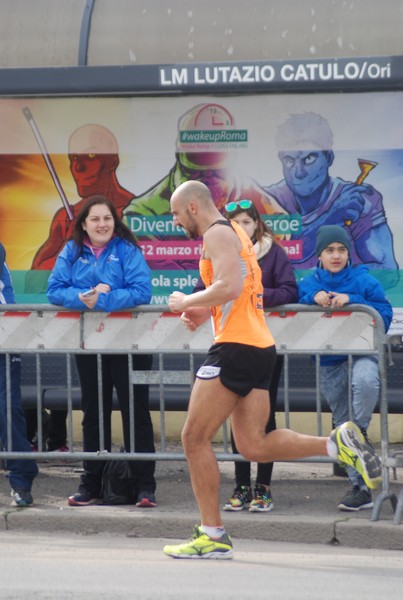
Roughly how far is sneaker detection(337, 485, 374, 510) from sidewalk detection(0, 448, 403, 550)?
Result: 0.05 m

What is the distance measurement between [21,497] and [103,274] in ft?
4.96

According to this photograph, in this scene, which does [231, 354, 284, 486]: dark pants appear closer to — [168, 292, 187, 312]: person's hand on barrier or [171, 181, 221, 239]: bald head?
[168, 292, 187, 312]: person's hand on barrier

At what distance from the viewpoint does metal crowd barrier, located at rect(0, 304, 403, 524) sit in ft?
26.1

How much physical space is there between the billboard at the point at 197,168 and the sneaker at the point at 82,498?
240 cm

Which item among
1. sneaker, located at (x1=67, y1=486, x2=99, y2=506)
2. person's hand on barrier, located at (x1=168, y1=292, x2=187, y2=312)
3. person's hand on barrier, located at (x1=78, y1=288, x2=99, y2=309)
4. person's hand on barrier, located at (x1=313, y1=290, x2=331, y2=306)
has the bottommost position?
sneaker, located at (x1=67, y1=486, x2=99, y2=506)

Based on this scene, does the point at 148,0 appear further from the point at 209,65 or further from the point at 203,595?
the point at 203,595

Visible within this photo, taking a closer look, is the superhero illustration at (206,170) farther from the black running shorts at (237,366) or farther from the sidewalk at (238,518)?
the black running shorts at (237,366)

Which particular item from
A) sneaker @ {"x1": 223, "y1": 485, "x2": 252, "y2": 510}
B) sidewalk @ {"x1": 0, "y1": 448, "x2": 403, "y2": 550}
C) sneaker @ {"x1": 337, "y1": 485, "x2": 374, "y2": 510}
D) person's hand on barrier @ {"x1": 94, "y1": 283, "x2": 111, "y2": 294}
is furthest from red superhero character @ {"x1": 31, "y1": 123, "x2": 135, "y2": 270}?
sneaker @ {"x1": 337, "y1": 485, "x2": 374, "y2": 510}

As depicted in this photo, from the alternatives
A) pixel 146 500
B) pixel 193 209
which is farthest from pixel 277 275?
pixel 146 500

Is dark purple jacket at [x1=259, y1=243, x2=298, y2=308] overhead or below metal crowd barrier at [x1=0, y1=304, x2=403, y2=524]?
overhead

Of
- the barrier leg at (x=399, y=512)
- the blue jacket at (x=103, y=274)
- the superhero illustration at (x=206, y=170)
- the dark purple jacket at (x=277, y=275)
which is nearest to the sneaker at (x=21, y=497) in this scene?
the blue jacket at (x=103, y=274)

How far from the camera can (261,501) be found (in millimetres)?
7859

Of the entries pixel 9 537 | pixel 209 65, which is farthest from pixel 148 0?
pixel 9 537

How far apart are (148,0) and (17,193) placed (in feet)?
6.12
